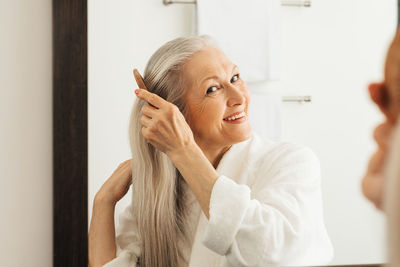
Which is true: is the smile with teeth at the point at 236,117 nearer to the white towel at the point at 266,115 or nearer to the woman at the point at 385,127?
the white towel at the point at 266,115

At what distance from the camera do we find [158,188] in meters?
0.73

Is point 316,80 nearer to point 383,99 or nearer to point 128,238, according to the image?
point 383,99

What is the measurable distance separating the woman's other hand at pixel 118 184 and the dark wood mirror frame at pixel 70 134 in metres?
0.05

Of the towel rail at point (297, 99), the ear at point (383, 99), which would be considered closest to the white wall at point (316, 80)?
the towel rail at point (297, 99)

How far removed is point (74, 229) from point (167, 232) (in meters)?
0.17

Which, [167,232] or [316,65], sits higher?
[316,65]

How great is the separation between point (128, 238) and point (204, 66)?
0.31 m

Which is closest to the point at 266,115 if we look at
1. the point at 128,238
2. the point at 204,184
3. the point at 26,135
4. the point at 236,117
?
the point at 236,117

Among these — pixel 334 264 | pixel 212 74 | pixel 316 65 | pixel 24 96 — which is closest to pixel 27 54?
pixel 24 96

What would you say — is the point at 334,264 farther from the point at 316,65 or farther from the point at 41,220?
the point at 41,220

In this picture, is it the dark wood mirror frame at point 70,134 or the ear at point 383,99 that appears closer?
the ear at point 383,99

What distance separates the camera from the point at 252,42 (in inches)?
28.2

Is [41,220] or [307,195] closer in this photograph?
[307,195]

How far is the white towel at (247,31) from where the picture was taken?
0.71 metres
